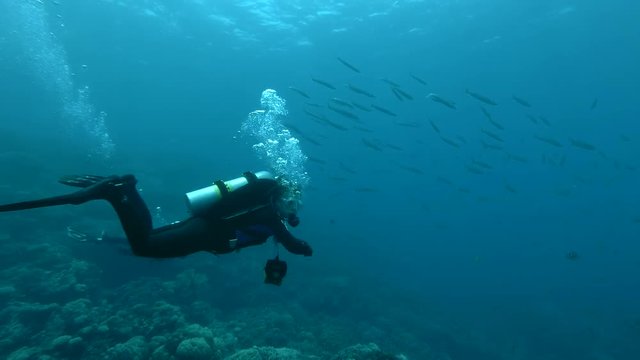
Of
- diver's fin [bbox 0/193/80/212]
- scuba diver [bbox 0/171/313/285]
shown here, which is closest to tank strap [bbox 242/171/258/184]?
scuba diver [bbox 0/171/313/285]

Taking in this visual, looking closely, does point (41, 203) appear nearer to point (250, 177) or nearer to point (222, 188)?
point (222, 188)

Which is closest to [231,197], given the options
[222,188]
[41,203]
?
[222,188]

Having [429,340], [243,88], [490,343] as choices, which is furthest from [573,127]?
[243,88]

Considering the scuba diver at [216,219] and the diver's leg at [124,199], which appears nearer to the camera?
the diver's leg at [124,199]

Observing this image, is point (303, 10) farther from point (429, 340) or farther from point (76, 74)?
point (76, 74)

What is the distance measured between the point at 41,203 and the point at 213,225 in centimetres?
182

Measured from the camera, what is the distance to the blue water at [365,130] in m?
20.4

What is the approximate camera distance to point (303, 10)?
3262cm

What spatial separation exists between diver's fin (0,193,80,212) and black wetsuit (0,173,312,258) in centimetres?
53

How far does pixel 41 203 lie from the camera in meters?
3.55

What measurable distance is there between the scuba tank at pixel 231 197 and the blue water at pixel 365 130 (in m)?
4.45

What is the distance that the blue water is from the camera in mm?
20438

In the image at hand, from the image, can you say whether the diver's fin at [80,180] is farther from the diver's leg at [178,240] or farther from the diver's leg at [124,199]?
the diver's leg at [178,240]

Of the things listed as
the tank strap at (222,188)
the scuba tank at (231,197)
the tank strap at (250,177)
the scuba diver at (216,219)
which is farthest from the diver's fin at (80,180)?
the tank strap at (250,177)
